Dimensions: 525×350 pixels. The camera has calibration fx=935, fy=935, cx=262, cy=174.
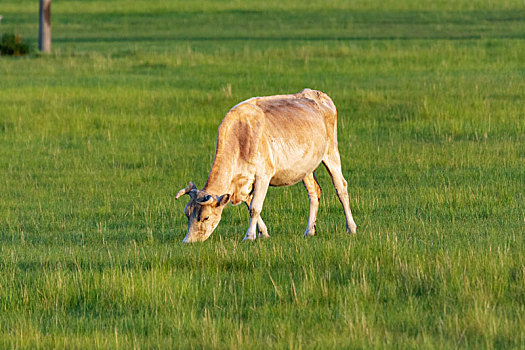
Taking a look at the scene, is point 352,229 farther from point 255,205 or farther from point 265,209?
point 265,209

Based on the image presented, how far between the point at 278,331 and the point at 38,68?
2930 cm

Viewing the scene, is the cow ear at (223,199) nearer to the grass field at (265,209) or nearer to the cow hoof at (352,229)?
the grass field at (265,209)

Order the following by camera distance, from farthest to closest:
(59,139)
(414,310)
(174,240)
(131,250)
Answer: (59,139) < (174,240) < (131,250) < (414,310)

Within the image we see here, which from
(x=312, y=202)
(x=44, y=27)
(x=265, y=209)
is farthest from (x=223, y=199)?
(x=44, y=27)

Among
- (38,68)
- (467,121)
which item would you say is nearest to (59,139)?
(467,121)

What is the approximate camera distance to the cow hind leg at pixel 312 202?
1176 cm

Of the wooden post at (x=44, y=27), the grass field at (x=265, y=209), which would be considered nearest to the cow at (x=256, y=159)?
the grass field at (x=265, y=209)

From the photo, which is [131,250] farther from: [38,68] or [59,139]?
[38,68]

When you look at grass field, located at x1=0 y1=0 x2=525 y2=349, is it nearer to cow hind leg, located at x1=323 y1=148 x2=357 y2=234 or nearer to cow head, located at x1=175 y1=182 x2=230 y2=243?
cow head, located at x1=175 y1=182 x2=230 y2=243

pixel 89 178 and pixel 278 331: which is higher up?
pixel 278 331

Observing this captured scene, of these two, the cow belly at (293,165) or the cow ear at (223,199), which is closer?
the cow ear at (223,199)

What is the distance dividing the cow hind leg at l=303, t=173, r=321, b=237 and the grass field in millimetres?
182

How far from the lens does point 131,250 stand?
10.4 metres

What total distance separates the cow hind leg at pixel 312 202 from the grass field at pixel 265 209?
182 millimetres
